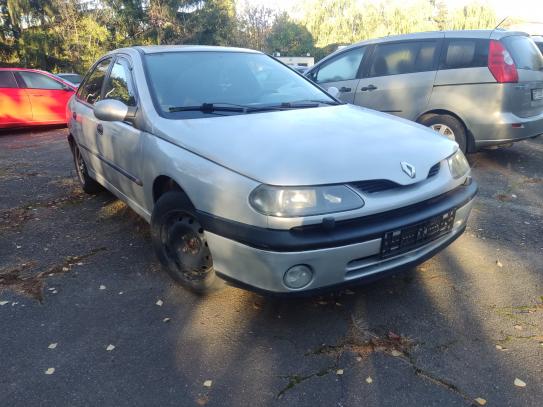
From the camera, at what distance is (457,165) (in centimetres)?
281

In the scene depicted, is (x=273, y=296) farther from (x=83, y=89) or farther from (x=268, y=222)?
(x=83, y=89)

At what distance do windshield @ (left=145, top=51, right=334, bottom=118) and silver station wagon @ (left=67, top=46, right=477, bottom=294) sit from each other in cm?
1

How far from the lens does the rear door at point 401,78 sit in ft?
19.2

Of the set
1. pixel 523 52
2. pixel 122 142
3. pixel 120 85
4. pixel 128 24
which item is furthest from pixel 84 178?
pixel 128 24

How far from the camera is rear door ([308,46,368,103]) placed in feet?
21.3

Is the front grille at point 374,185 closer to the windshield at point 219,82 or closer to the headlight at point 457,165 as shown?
the headlight at point 457,165

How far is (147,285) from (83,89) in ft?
8.70

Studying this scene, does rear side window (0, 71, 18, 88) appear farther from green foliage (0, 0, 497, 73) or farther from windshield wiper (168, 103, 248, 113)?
green foliage (0, 0, 497, 73)

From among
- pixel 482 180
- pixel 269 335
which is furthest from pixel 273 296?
pixel 482 180

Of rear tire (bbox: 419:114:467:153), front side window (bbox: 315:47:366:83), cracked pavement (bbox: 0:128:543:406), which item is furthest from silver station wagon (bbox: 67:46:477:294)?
front side window (bbox: 315:47:366:83)

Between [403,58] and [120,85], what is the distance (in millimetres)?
4075

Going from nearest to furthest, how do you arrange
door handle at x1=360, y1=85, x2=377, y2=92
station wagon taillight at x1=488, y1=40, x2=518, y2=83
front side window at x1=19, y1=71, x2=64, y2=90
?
station wagon taillight at x1=488, y1=40, x2=518, y2=83
door handle at x1=360, y1=85, x2=377, y2=92
front side window at x1=19, y1=71, x2=64, y2=90

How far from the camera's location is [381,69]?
627 cm

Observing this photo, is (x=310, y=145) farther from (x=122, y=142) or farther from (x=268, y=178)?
(x=122, y=142)
